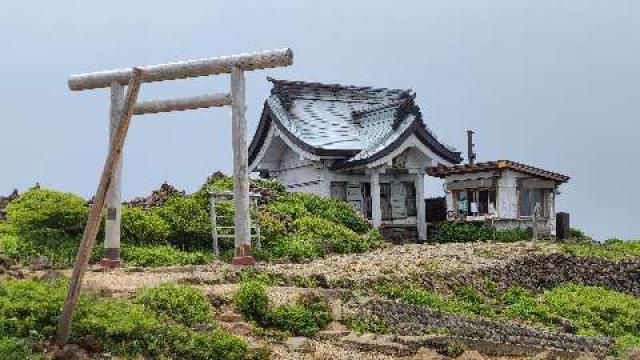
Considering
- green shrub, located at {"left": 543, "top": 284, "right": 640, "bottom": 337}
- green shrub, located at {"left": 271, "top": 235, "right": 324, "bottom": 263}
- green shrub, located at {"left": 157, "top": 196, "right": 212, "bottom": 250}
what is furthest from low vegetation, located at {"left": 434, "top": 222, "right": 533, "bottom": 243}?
green shrub, located at {"left": 157, "top": 196, "right": 212, "bottom": 250}

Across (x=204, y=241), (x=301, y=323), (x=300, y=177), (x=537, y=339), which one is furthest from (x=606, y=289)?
(x=300, y=177)

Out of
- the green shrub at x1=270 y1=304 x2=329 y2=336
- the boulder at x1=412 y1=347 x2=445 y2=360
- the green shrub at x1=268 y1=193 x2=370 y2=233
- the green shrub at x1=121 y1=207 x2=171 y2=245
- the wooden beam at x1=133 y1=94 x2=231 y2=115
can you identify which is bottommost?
the boulder at x1=412 y1=347 x2=445 y2=360

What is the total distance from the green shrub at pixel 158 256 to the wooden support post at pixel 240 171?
2.34 meters

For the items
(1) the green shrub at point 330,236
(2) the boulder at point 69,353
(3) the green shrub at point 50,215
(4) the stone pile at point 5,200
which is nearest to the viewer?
(2) the boulder at point 69,353

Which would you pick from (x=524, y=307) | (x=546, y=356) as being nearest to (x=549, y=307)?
(x=524, y=307)

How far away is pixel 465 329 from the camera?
14016 millimetres

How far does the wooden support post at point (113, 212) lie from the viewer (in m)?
17.8

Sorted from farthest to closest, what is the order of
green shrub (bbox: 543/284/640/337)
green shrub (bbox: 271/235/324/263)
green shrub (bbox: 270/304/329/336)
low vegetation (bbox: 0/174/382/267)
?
green shrub (bbox: 271/235/324/263), low vegetation (bbox: 0/174/382/267), green shrub (bbox: 543/284/640/337), green shrub (bbox: 270/304/329/336)

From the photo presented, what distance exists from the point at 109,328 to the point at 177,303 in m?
1.75

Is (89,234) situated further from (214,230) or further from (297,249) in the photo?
(297,249)

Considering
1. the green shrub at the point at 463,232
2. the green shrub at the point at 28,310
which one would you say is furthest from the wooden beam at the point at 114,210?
the green shrub at the point at 463,232

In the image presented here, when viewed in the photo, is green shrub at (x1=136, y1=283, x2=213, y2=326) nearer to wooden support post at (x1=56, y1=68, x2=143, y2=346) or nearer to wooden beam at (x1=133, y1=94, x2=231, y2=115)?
wooden support post at (x1=56, y1=68, x2=143, y2=346)

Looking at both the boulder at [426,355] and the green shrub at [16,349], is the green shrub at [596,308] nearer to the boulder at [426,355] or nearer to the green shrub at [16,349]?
the boulder at [426,355]

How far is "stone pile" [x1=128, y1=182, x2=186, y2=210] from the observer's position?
84.6 ft
